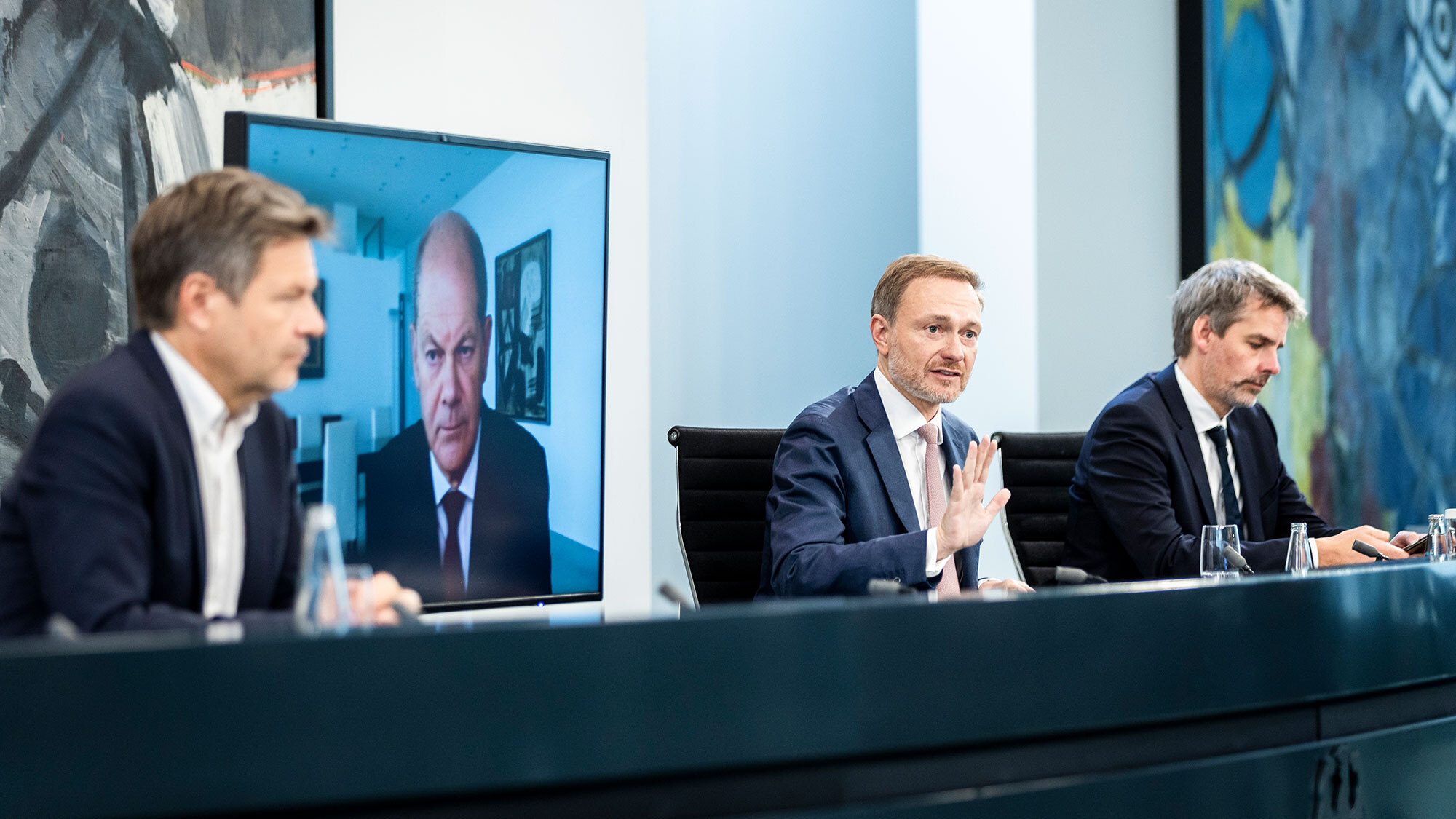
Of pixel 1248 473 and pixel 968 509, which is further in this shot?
pixel 1248 473

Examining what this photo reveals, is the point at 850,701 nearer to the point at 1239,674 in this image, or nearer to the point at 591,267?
the point at 1239,674

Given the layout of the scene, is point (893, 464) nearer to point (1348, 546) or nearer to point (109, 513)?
point (1348, 546)

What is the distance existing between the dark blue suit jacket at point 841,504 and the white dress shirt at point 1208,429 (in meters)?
0.60

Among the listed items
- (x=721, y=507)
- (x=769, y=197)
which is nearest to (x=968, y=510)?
(x=721, y=507)

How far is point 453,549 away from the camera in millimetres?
2143

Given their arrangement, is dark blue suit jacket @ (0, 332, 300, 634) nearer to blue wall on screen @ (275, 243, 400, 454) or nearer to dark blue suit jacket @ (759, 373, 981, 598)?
blue wall on screen @ (275, 243, 400, 454)

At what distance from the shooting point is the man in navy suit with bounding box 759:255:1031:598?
2.02 metres

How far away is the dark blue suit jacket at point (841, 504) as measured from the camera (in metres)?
2.04

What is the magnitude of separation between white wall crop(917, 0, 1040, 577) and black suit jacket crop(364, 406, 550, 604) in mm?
1558

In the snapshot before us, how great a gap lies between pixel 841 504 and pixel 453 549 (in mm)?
691

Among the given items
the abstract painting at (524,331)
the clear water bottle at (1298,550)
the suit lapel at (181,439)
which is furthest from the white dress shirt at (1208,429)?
the suit lapel at (181,439)

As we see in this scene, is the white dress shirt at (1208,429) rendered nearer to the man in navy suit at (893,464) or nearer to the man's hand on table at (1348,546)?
the man's hand on table at (1348,546)

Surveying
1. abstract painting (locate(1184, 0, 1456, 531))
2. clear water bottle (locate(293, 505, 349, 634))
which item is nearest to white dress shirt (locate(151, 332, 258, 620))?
clear water bottle (locate(293, 505, 349, 634))

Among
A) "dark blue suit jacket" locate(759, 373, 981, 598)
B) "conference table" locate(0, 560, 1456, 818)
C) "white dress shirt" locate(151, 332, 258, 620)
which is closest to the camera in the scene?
"conference table" locate(0, 560, 1456, 818)
